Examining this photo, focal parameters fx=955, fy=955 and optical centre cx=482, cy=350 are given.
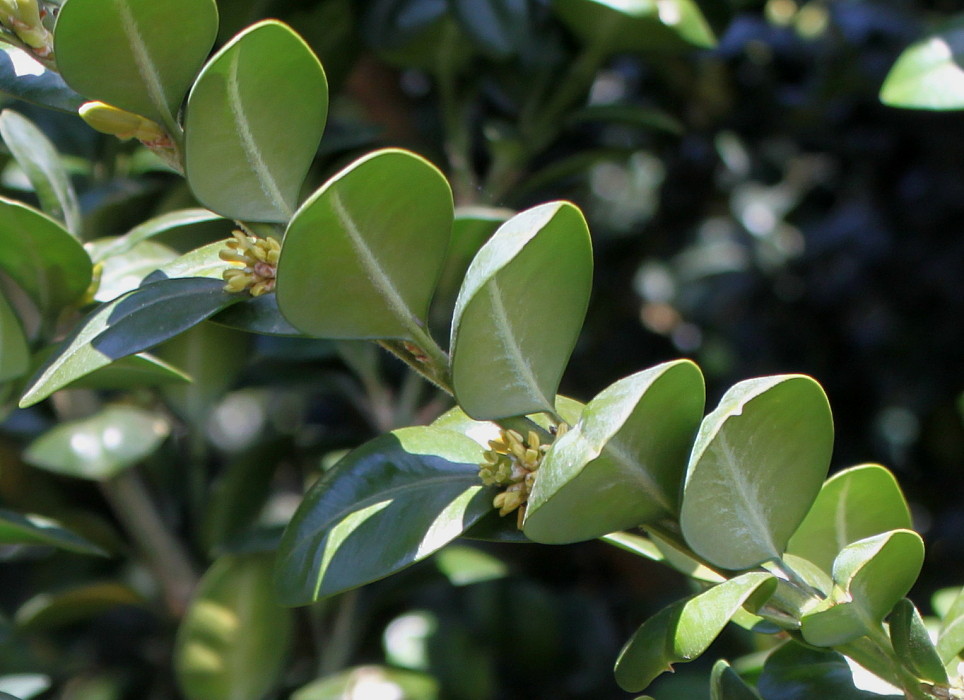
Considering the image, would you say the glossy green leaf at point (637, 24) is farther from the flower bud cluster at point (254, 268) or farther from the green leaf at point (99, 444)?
the green leaf at point (99, 444)

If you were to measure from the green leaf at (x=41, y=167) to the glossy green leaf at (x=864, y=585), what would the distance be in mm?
468

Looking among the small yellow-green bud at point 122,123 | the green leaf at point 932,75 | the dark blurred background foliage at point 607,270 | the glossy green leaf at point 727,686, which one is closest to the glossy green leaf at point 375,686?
the dark blurred background foliage at point 607,270

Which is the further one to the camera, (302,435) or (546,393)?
(302,435)

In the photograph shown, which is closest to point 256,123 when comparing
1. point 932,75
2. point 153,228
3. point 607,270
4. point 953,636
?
point 153,228

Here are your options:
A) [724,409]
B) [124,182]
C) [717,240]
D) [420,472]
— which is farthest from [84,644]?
[717,240]

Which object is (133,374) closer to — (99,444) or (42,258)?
(42,258)

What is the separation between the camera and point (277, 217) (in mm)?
449

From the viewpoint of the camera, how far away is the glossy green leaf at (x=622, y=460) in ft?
1.27

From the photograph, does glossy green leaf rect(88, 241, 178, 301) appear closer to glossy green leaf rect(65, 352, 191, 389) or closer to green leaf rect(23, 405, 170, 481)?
glossy green leaf rect(65, 352, 191, 389)

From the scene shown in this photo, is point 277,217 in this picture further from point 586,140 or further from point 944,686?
point 586,140

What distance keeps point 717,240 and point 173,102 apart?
Answer: 133 centimetres

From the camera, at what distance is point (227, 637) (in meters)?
0.83

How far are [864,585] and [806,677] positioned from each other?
0.30ft

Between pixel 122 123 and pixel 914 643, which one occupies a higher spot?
pixel 122 123
